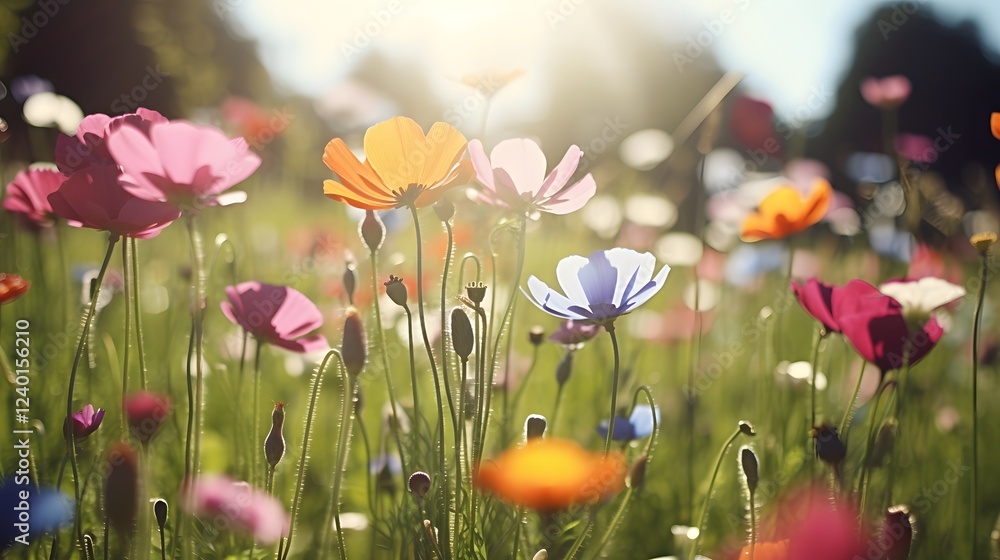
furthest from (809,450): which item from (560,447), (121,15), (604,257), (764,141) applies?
(121,15)

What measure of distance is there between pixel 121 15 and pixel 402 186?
26.1ft

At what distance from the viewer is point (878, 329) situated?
0.89m

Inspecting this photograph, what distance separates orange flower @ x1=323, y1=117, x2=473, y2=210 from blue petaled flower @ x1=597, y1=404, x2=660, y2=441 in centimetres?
52

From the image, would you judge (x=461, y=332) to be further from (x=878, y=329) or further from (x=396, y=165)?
(x=878, y=329)

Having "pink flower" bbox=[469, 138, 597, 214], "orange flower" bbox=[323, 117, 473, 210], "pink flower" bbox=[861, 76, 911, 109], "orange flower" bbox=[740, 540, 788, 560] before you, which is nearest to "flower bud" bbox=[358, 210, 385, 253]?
"orange flower" bbox=[323, 117, 473, 210]

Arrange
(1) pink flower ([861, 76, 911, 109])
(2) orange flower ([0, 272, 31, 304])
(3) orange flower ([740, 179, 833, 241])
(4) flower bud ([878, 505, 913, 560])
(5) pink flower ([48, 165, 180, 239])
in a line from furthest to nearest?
(1) pink flower ([861, 76, 911, 109])
(3) orange flower ([740, 179, 833, 241])
(2) orange flower ([0, 272, 31, 304])
(5) pink flower ([48, 165, 180, 239])
(4) flower bud ([878, 505, 913, 560])

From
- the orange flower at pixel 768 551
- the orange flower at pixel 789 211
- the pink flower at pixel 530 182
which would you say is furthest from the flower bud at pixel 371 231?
the orange flower at pixel 789 211

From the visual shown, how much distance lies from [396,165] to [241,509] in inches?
19.7

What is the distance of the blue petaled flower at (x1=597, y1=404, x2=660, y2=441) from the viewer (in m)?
1.20

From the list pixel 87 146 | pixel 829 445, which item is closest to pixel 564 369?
pixel 829 445

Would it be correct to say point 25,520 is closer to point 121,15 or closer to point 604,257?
point 604,257

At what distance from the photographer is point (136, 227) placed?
0.90 m

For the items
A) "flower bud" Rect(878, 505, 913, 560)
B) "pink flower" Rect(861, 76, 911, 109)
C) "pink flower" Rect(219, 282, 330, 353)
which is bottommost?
"flower bud" Rect(878, 505, 913, 560)

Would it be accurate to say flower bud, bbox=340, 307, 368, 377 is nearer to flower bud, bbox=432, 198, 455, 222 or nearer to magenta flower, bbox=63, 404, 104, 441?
flower bud, bbox=432, 198, 455, 222
